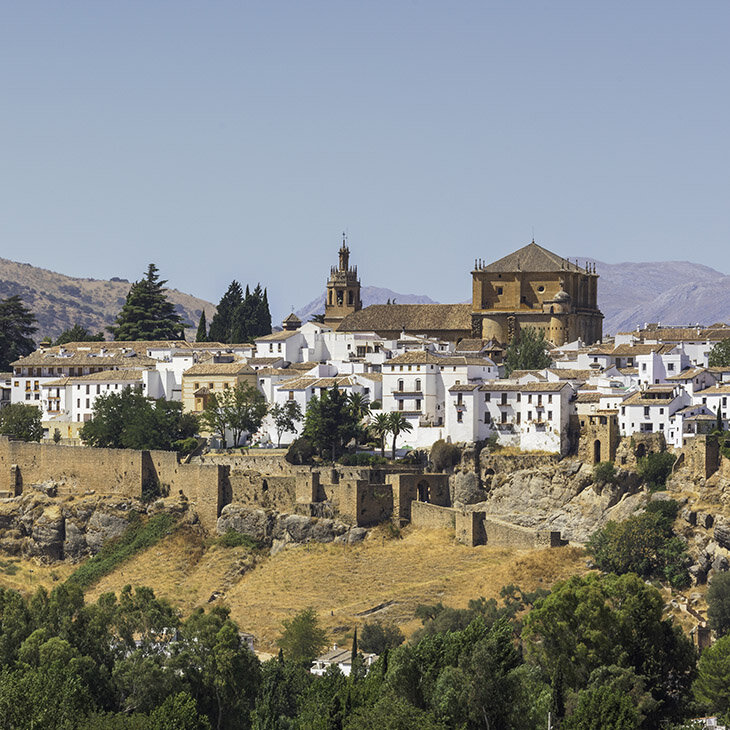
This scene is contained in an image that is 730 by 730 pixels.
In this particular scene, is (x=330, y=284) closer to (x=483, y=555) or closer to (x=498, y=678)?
(x=483, y=555)

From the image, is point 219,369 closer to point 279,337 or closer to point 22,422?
point 279,337

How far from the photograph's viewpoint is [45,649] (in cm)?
5812

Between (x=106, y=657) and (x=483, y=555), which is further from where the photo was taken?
(x=483, y=555)

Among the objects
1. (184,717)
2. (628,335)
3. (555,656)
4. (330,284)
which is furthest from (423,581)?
(330,284)

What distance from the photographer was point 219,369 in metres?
90.8

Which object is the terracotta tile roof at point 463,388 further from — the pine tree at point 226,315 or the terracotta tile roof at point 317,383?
the pine tree at point 226,315

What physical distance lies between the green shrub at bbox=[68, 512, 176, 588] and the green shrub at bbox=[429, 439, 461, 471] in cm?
1240

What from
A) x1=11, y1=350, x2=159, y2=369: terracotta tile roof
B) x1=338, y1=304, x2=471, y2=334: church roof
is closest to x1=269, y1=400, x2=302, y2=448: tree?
x1=11, y1=350, x2=159, y2=369: terracotta tile roof

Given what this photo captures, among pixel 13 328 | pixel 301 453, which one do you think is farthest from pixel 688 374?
pixel 13 328

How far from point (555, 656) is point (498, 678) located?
5.05 metres

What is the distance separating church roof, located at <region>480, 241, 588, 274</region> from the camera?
101 meters

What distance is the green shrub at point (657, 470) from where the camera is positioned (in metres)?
75.2

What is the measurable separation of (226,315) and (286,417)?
86.8 feet

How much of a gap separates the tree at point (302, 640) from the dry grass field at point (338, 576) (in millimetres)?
1882
